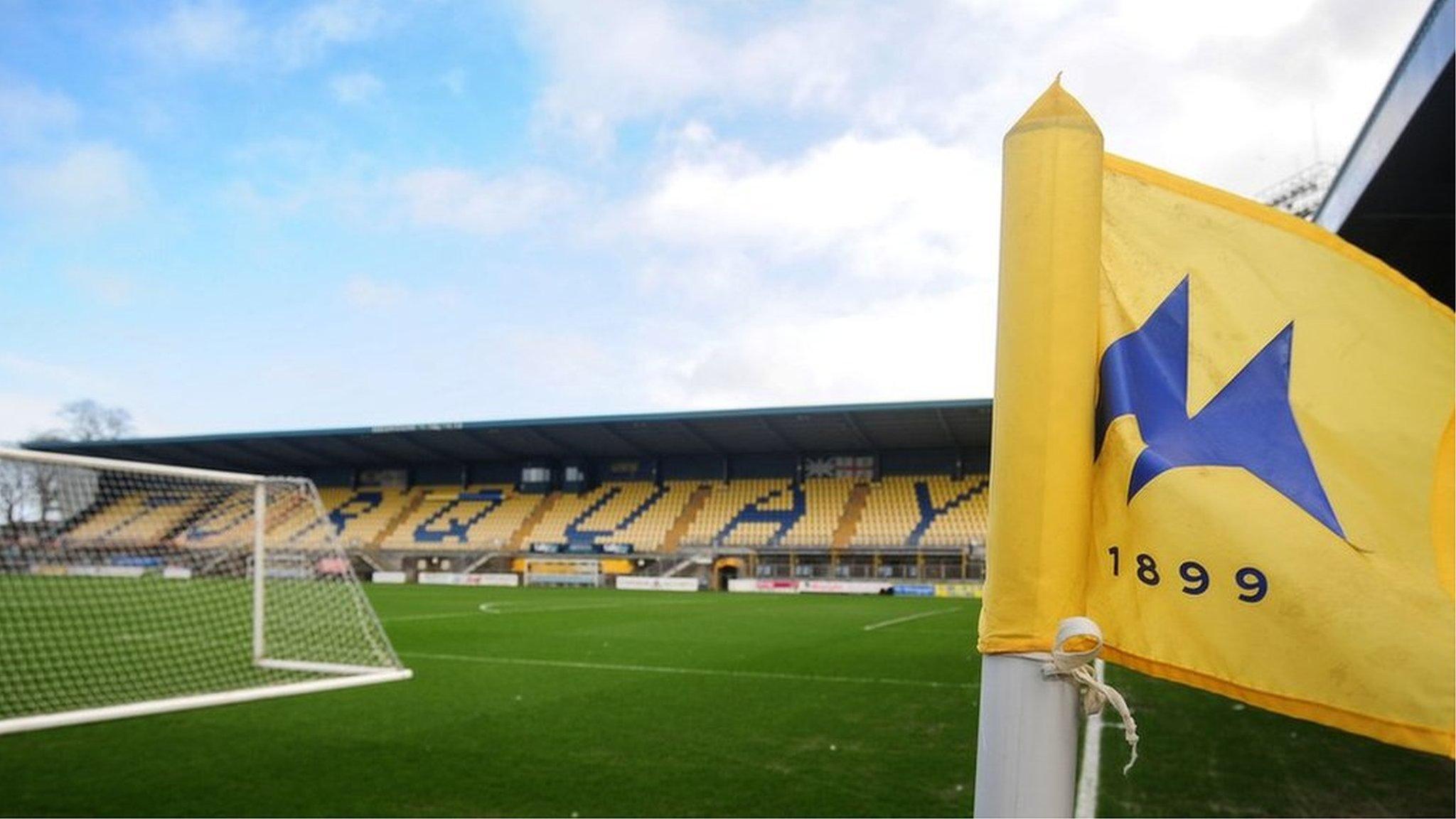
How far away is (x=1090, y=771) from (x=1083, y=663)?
5.56 metres

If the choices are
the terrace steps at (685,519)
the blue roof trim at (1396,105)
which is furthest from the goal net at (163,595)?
the terrace steps at (685,519)

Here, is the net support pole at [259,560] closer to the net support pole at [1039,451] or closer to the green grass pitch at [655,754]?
the green grass pitch at [655,754]

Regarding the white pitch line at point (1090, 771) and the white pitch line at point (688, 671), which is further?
the white pitch line at point (688, 671)

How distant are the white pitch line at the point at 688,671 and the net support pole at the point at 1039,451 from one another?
30.0 feet

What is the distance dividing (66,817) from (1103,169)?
20.3ft

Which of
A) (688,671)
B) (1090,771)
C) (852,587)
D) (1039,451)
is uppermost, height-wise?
(1039,451)

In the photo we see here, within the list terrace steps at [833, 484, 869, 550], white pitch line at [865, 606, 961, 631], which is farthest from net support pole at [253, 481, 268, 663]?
terrace steps at [833, 484, 869, 550]

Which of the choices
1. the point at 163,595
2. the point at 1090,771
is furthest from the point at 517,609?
the point at 1090,771

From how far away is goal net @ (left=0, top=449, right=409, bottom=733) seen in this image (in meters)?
9.41

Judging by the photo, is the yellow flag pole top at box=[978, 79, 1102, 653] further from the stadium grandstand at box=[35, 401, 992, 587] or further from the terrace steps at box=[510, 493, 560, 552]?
the terrace steps at box=[510, 493, 560, 552]

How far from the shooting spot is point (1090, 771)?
20.0ft

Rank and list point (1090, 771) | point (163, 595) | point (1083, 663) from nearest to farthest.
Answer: point (1083, 663) < point (1090, 771) < point (163, 595)

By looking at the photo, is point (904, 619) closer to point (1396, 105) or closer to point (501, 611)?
point (501, 611)

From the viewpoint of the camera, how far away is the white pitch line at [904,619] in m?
18.3
